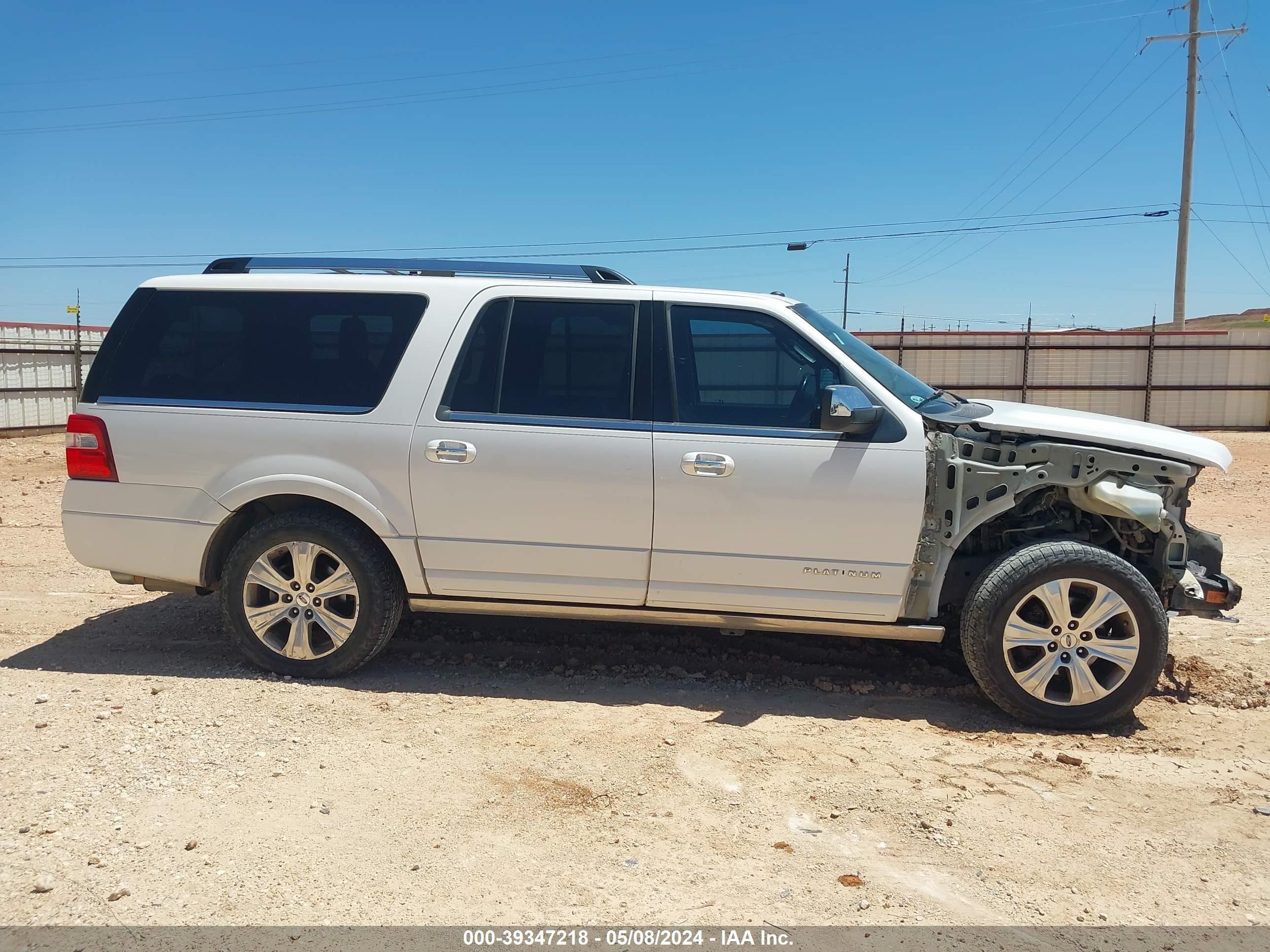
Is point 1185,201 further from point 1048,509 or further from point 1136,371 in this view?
point 1048,509

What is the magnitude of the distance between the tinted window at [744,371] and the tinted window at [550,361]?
28 cm

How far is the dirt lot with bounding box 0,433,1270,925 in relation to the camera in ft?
9.62

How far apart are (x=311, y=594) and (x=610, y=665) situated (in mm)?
1642

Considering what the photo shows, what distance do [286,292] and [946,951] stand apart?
13.5ft

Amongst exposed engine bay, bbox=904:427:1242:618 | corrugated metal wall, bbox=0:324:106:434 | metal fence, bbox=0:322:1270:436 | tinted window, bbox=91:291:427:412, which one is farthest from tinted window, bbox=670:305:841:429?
metal fence, bbox=0:322:1270:436

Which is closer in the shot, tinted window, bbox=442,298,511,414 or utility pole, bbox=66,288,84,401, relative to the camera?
tinted window, bbox=442,298,511,414

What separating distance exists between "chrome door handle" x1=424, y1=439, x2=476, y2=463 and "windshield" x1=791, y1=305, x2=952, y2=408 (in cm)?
175

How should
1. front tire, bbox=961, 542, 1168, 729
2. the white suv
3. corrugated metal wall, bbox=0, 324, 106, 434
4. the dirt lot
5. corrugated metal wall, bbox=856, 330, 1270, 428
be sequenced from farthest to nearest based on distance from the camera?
1. corrugated metal wall, bbox=856, 330, 1270, 428
2. corrugated metal wall, bbox=0, 324, 106, 434
3. the white suv
4. front tire, bbox=961, 542, 1168, 729
5. the dirt lot

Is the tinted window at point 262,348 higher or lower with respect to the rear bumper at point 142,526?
higher

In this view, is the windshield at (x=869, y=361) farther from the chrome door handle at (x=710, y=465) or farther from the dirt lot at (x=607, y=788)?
the dirt lot at (x=607, y=788)

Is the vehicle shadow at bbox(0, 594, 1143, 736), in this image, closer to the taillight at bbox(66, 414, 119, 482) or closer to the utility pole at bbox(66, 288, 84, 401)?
the taillight at bbox(66, 414, 119, 482)

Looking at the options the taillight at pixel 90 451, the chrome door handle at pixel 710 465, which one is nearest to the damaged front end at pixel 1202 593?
the chrome door handle at pixel 710 465

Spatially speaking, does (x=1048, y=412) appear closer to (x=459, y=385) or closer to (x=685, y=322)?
(x=685, y=322)

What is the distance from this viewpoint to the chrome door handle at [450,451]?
4516 millimetres
